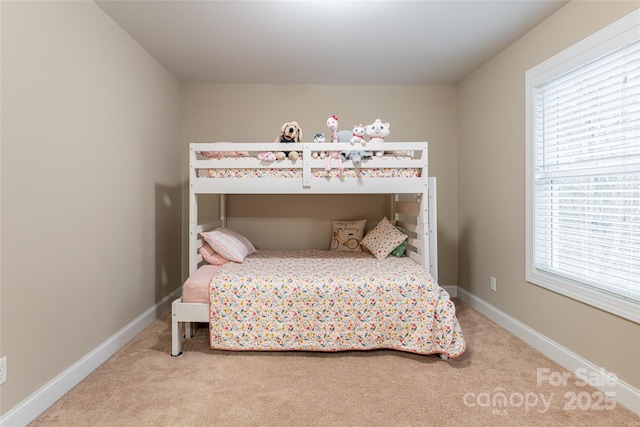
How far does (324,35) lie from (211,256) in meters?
1.92

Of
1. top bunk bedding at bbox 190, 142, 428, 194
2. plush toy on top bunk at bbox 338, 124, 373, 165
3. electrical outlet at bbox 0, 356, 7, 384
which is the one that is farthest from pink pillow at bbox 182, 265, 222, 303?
plush toy on top bunk at bbox 338, 124, 373, 165

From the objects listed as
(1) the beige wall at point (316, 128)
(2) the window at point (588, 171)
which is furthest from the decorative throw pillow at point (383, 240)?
(2) the window at point (588, 171)

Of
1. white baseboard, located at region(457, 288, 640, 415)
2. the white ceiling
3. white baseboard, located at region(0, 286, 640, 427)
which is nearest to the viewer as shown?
white baseboard, located at region(0, 286, 640, 427)

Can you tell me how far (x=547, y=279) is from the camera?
2.24 m

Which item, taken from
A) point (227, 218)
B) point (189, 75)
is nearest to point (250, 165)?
point (227, 218)

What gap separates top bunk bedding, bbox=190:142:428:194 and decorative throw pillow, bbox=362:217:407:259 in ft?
1.87

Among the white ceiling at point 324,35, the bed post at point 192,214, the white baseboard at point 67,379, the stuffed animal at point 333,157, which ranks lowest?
the white baseboard at point 67,379

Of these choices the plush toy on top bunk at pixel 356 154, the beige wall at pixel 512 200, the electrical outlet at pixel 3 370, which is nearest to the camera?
the electrical outlet at pixel 3 370

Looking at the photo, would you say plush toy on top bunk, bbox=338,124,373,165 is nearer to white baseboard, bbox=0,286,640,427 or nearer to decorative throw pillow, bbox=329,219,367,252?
decorative throw pillow, bbox=329,219,367,252

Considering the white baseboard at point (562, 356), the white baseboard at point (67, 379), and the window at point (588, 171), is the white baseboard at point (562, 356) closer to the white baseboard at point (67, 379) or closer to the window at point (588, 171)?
the window at point (588, 171)

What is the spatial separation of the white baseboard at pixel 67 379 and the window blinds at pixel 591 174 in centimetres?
306

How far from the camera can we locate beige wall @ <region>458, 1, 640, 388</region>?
1.83 meters

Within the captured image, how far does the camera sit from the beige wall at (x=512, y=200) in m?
1.83

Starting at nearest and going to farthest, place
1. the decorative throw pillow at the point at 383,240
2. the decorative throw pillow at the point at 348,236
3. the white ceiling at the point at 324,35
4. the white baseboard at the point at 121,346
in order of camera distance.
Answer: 1. the white baseboard at the point at 121,346
2. the white ceiling at the point at 324,35
3. the decorative throw pillow at the point at 383,240
4. the decorative throw pillow at the point at 348,236
